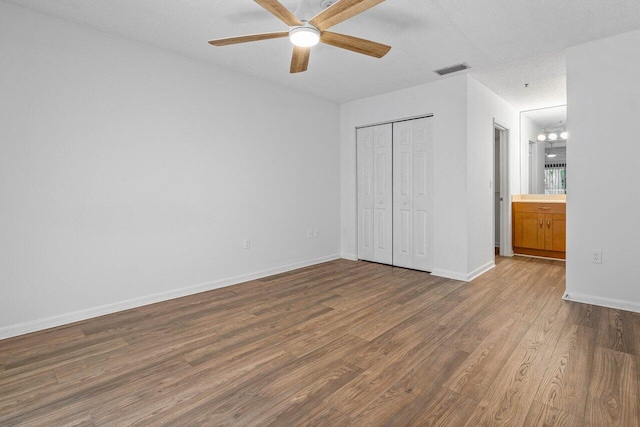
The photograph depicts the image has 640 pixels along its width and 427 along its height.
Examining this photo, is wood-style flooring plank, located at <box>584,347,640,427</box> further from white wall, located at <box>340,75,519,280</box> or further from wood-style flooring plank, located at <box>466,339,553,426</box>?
white wall, located at <box>340,75,519,280</box>

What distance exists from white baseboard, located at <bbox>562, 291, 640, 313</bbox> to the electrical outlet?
34 centimetres

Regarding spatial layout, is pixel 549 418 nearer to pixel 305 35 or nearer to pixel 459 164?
pixel 305 35

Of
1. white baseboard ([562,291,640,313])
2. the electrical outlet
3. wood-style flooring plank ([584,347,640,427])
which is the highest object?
the electrical outlet

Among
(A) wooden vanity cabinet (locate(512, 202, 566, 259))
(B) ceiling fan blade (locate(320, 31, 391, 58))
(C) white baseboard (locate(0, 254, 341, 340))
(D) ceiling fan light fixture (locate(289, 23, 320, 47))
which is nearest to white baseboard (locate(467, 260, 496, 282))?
(A) wooden vanity cabinet (locate(512, 202, 566, 259))

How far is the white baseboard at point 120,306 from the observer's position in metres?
2.61

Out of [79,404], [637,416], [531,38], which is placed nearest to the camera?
[637,416]

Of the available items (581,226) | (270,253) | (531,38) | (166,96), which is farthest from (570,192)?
(166,96)

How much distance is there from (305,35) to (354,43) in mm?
419

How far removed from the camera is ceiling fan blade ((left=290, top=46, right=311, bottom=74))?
2.62m

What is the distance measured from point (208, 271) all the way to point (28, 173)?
6.05ft

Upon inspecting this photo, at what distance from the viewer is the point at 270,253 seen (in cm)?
443

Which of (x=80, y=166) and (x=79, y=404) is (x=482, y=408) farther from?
(x=80, y=166)

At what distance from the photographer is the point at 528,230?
535 cm

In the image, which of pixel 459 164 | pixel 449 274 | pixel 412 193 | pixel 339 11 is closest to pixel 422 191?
pixel 412 193
